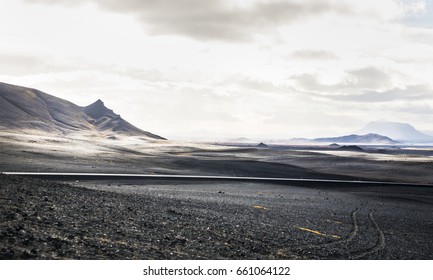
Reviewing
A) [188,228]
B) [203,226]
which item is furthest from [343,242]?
[188,228]

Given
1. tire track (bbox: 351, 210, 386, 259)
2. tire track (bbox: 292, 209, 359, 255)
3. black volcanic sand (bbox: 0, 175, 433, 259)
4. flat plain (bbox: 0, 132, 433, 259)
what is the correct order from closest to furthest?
1. black volcanic sand (bbox: 0, 175, 433, 259)
2. flat plain (bbox: 0, 132, 433, 259)
3. tire track (bbox: 351, 210, 386, 259)
4. tire track (bbox: 292, 209, 359, 255)

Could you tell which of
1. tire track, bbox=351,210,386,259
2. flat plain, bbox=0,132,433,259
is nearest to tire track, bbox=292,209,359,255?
flat plain, bbox=0,132,433,259

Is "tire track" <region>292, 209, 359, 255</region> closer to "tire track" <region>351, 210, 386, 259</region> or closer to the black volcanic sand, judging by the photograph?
the black volcanic sand

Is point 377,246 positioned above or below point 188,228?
below

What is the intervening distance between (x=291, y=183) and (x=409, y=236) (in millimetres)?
28108

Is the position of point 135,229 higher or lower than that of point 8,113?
lower

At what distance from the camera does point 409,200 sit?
4072 centimetres

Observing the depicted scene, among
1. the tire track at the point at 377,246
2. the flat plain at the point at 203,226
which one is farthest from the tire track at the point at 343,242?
the tire track at the point at 377,246

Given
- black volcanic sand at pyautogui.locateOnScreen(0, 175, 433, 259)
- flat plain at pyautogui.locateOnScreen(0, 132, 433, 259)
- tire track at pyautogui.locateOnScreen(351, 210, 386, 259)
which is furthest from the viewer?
tire track at pyautogui.locateOnScreen(351, 210, 386, 259)

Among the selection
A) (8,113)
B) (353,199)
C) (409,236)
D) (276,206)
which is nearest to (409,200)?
(353,199)

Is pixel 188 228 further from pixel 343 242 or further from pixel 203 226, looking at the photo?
pixel 343 242

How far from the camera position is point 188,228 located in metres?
18.7

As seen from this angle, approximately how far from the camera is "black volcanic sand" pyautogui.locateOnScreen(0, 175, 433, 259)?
1388cm
